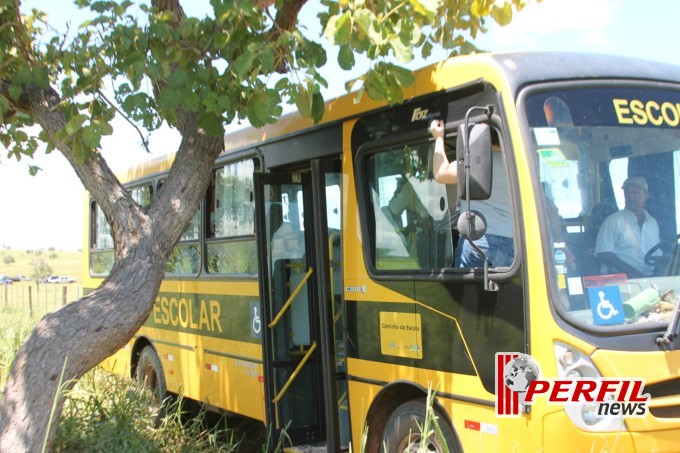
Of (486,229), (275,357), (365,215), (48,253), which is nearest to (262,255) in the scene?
(275,357)

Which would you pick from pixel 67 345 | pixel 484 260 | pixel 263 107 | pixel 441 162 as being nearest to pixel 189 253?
pixel 67 345

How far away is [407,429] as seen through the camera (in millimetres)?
5188

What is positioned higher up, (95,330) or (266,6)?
(266,6)

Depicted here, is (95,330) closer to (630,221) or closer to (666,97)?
(630,221)

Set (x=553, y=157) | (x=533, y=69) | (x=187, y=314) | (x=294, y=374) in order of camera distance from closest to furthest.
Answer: (x=553, y=157) → (x=533, y=69) → (x=294, y=374) → (x=187, y=314)

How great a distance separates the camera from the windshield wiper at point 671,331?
162 inches

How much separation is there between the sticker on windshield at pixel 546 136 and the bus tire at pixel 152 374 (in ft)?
19.1

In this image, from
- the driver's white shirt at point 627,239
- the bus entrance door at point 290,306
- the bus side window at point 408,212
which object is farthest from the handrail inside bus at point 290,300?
the driver's white shirt at point 627,239

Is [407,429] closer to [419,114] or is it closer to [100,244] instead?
[419,114]

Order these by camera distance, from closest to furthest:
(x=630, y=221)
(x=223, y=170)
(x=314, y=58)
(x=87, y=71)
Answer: (x=630, y=221), (x=314, y=58), (x=87, y=71), (x=223, y=170)

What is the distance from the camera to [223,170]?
7926mm

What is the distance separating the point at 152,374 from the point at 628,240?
6.49 metres

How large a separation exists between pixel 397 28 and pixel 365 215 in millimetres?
1422

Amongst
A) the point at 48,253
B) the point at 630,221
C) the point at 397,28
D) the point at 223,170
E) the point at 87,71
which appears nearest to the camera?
the point at 630,221
